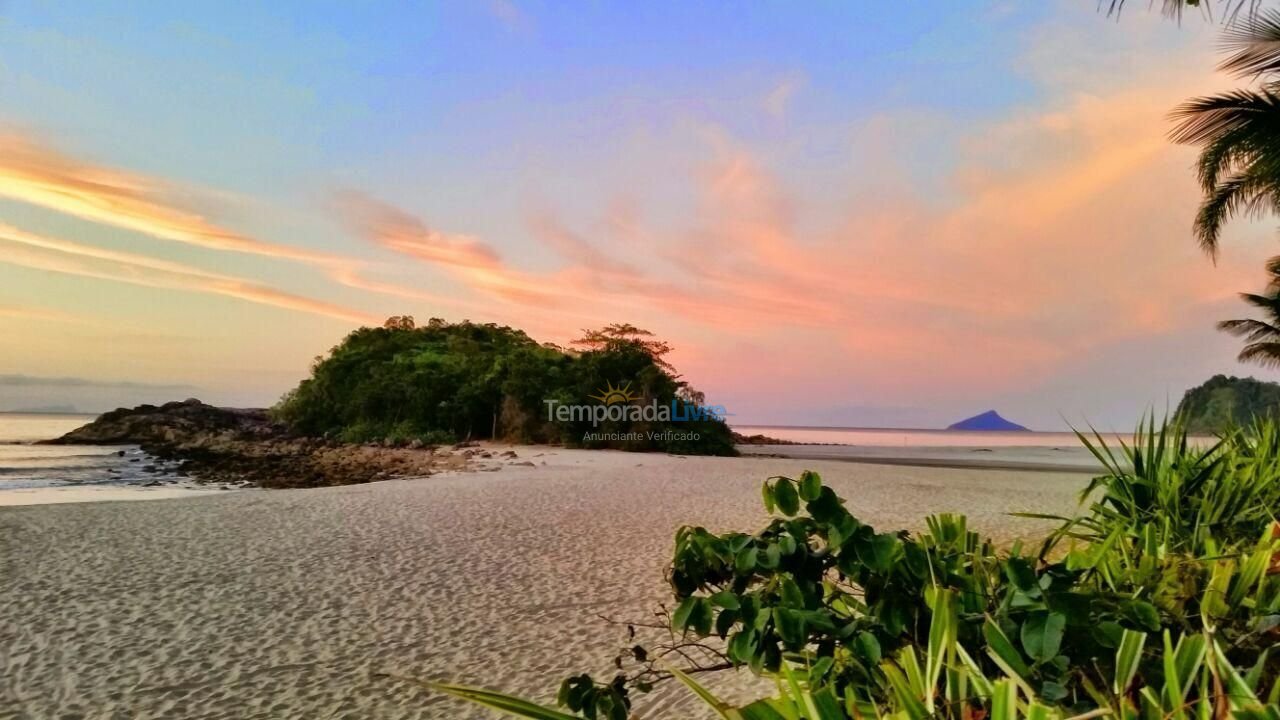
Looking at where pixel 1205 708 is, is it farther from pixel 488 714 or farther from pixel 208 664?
pixel 208 664

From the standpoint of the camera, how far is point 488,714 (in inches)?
100

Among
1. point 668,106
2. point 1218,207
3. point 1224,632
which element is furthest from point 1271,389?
point 1224,632

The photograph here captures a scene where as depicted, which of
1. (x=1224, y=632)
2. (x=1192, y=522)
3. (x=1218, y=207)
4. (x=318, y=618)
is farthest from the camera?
(x=1218, y=207)

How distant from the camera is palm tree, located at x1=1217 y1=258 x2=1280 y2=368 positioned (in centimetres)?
1545

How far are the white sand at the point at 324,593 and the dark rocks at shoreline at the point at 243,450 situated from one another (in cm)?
355

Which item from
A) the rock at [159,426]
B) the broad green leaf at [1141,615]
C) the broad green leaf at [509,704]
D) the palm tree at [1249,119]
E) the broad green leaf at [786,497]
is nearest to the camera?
the broad green leaf at [509,704]

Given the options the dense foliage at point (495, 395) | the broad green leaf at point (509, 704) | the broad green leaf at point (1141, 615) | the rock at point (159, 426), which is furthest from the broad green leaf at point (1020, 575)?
the rock at point (159, 426)

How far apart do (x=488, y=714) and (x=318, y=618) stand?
1.46 meters

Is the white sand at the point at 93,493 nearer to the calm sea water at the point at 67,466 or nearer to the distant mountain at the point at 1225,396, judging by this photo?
the calm sea water at the point at 67,466

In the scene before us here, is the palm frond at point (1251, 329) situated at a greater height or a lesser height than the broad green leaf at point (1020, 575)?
greater

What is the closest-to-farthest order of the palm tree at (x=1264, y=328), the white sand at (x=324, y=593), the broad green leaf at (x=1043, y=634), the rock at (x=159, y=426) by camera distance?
the broad green leaf at (x=1043, y=634) → the white sand at (x=324, y=593) → the palm tree at (x=1264, y=328) → the rock at (x=159, y=426)

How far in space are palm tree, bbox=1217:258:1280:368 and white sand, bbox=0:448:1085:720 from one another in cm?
1225

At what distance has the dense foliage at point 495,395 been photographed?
1853cm

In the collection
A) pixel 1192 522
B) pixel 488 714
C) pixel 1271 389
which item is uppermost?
pixel 1271 389
